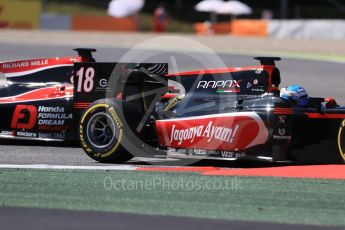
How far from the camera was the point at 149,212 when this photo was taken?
646cm

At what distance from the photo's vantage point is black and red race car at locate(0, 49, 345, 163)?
28.7 ft

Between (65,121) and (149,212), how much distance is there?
4.02 meters

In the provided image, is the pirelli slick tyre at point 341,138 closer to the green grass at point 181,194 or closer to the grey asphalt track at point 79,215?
the green grass at point 181,194

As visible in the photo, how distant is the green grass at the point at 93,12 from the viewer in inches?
1971

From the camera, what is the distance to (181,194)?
723 cm

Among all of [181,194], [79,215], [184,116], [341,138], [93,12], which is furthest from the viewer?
[93,12]

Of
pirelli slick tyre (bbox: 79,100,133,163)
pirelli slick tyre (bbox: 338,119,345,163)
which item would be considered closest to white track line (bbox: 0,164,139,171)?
pirelli slick tyre (bbox: 79,100,133,163)

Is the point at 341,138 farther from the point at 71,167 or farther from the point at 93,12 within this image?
the point at 93,12

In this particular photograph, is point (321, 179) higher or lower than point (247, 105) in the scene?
lower

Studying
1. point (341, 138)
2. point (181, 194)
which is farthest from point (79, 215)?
point (341, 138)

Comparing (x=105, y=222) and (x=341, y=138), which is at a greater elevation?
(x=341, y=138)

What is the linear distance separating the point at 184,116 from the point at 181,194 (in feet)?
6.35

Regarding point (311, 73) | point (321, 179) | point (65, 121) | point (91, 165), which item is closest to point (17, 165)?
point (91, 165)

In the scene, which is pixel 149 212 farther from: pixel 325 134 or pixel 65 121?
pixel 65 121
